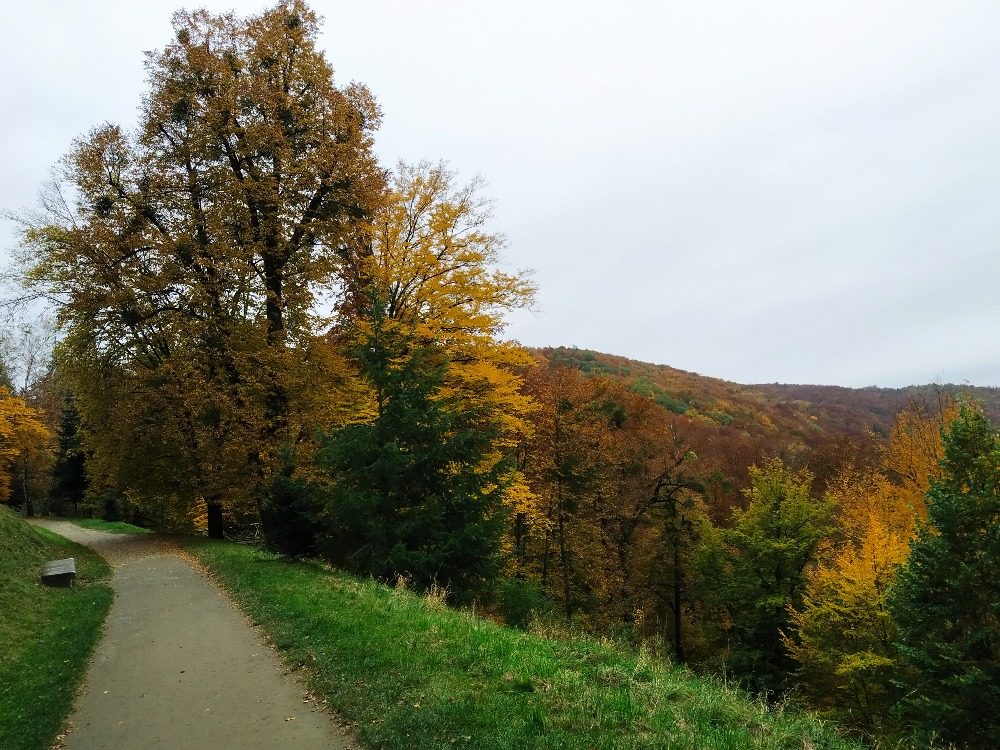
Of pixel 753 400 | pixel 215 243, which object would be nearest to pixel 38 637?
pixel 215 243

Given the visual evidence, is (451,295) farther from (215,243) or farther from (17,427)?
(17,427)

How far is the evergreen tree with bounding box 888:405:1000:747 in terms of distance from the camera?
12328mm

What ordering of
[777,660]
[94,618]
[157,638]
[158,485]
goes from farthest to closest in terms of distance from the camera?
[777,660] → [158,485] → [94,618] → [157,638]

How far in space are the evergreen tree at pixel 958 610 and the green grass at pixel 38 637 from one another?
585 inches

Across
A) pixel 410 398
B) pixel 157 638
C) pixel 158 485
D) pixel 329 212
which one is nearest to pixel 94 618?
pixel 157 638

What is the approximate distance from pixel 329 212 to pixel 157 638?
14.6 m

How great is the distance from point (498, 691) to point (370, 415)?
393 inches

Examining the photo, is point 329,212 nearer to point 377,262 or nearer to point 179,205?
point 377,262

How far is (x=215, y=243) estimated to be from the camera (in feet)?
61.4

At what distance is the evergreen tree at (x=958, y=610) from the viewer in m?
12.3

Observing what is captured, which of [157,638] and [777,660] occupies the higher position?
[157,638]

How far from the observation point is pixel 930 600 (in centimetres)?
1385

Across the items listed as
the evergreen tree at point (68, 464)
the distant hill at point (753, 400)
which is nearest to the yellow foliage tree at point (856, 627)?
the distant hill at point (753, 400)

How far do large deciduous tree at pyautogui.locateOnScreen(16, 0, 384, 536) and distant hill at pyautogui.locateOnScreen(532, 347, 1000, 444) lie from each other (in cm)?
3645
